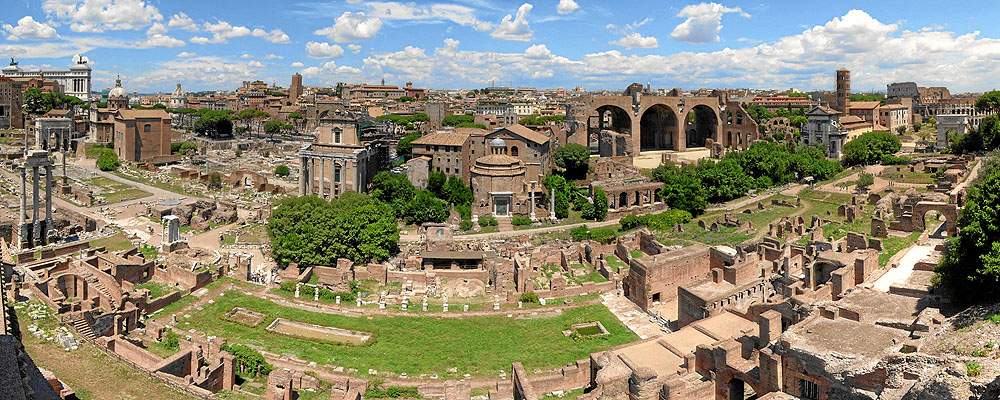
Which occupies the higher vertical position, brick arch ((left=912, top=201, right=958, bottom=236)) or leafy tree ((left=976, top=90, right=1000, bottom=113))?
leafy tree ((left=976, top=90, right=1000, bottom=113))

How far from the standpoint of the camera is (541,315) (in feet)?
107

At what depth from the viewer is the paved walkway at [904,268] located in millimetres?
24714

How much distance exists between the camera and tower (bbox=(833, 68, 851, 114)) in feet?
291

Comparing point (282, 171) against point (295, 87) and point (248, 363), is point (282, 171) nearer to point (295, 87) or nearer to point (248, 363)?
point (248, 363)

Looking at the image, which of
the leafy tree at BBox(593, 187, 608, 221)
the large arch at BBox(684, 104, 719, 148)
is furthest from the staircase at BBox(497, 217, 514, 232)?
the large arch at BBox(684, 104, 719, 148)

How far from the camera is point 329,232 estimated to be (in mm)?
39531

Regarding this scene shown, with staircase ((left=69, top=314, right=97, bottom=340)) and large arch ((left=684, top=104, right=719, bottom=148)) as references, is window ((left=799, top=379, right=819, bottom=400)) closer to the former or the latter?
staircase ((left=69, top=314, right=97, bottom=340))

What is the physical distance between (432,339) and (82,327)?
41.7ft

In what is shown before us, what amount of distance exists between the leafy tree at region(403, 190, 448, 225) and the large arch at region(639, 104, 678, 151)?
125ft

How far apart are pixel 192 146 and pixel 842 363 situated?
88.1 meters

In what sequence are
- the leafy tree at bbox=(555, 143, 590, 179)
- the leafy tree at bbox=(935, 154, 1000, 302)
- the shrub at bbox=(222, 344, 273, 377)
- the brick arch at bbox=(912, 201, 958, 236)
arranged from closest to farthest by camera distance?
1. the leafy tree at bbox=(935, 154, 1000, 302)
2. the shrub at bbox=(222, 344, 273, 377)
3. the brick arch at bbox=(912, 201, 958, 236)
4. the leafy tree at bbox=(555, 143, 590, 179)

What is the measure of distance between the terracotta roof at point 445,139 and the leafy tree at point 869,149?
34.9 metres

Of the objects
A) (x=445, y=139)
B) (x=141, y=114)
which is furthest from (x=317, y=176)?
(x=141, y=114)

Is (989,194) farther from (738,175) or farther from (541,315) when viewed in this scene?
(738,175)
